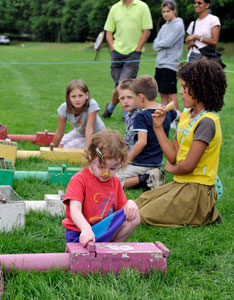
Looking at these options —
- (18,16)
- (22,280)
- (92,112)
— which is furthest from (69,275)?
(18,16)

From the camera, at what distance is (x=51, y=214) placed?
374 centimetres

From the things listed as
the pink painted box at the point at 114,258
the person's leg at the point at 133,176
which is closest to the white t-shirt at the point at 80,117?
the person's leg at the point at 133,176

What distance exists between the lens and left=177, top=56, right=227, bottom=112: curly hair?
3.77 meters

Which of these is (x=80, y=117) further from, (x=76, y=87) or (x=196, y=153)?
(x=196, y=153)

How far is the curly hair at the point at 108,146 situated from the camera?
2832mm

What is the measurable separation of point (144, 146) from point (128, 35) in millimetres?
4122

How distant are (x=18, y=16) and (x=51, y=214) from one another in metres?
105

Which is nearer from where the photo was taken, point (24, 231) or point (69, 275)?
point (69, 275)

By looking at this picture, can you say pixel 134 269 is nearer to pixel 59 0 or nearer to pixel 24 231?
pixel 24 231

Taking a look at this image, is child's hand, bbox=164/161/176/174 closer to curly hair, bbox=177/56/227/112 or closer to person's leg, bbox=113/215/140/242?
curly hair, bbox=177/56/227/112

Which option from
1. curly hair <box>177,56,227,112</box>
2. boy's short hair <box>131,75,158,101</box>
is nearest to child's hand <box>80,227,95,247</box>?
curly hair <box>177,56,227,112</box>

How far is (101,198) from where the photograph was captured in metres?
2.99

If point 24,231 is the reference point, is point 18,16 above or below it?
below

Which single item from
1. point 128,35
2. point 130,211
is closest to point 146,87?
point 130,211
